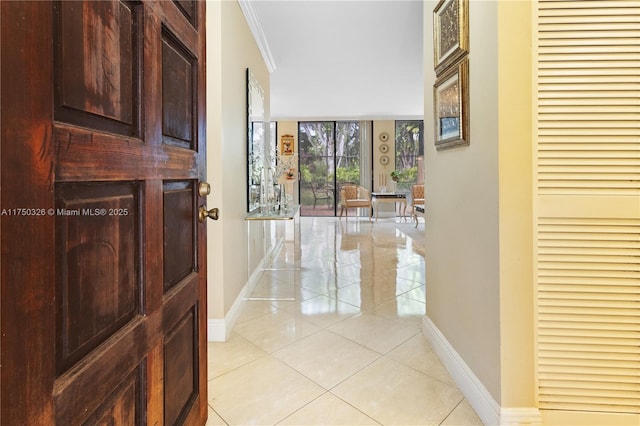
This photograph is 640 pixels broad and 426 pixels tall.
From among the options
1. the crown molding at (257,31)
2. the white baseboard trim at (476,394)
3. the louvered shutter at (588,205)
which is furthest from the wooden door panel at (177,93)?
the crown molding at (257,31)

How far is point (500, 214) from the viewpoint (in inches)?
52.5

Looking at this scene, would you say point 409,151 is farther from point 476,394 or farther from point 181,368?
point 181,368

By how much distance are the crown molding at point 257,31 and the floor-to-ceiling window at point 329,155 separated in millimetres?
4983

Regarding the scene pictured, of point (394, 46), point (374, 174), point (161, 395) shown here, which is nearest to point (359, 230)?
point (374, 174)

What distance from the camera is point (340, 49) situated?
4289 millimetres

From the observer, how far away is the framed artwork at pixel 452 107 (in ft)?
5.27

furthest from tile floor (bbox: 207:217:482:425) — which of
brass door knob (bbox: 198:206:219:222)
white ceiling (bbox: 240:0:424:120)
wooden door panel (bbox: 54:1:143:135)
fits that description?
white ceiling (bbox: 240:0:424:120)

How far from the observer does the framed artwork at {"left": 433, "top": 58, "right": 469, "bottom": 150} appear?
5.27 ft

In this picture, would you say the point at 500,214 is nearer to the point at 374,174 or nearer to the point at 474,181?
the point at 474,181

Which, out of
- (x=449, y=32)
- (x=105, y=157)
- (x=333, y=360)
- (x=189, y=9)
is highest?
(x=449, y=32)

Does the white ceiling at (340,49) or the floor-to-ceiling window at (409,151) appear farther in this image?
the floor-to-ceiling window at (409,151)

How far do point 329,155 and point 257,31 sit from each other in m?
6.30

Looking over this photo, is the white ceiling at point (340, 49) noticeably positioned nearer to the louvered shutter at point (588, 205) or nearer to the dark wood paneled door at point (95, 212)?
the louvered shutter at point (588, 205)

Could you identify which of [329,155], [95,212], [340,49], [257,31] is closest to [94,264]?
[95,212]
